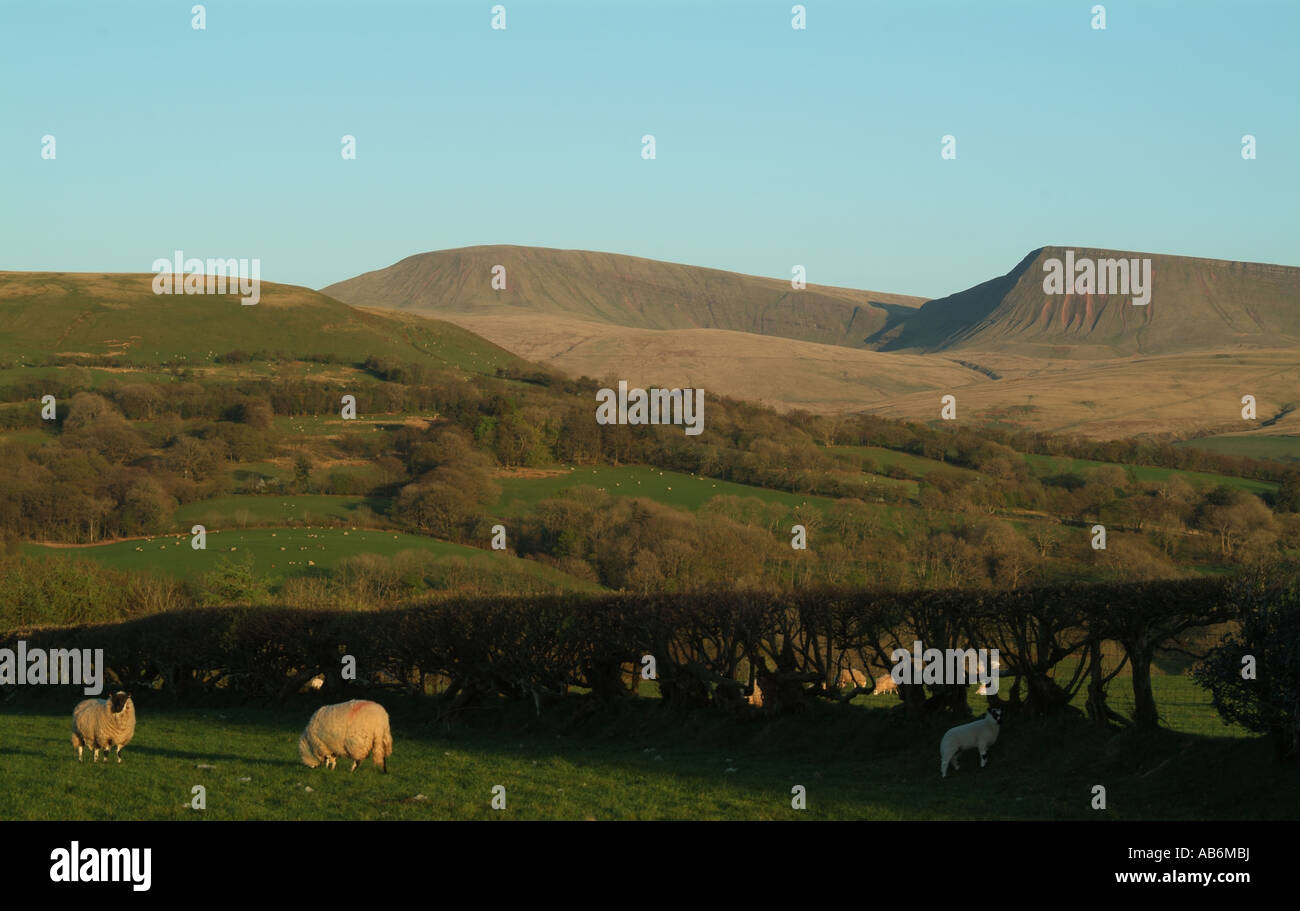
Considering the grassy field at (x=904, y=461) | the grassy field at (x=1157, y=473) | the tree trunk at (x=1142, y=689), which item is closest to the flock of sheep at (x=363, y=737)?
the tree trunk at (x=1142, y=689)

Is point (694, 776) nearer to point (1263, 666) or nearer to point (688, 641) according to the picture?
point (688, 641)

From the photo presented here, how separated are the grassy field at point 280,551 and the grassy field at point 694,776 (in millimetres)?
49911

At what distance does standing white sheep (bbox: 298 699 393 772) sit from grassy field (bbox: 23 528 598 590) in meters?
53.6

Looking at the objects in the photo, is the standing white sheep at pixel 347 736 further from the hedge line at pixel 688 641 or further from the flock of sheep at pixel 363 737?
the hedge line at pixel 688 641

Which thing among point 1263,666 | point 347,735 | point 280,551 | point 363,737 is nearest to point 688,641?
point 363,737

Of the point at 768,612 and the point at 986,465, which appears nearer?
the point at 768,612

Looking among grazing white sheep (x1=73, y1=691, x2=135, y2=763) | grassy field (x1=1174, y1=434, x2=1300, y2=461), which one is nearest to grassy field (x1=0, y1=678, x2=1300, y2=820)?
grazing white sheep (x1=73, y1=691, x2=135, y2=763)

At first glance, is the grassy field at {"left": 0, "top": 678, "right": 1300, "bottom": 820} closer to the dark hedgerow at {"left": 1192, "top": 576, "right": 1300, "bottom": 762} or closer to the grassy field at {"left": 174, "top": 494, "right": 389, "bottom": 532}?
the dark hedgerow at {"left": 1192, "top": 576, "right": 1300, "bottom": 762}

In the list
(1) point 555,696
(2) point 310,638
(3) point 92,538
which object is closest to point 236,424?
(3) point 92,538

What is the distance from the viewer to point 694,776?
17.8 m

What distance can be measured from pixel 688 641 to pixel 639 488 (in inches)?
3254

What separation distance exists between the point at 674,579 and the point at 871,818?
56621mm
